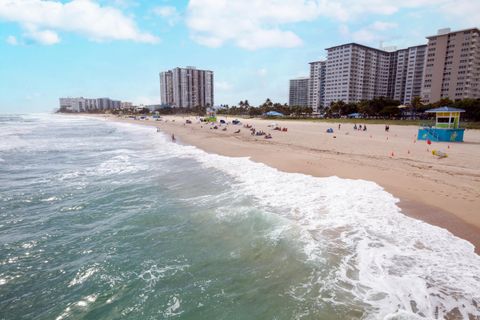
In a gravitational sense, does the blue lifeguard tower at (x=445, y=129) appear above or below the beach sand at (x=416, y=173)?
above

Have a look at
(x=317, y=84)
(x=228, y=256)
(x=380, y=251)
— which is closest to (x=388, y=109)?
(x=380, y=251)

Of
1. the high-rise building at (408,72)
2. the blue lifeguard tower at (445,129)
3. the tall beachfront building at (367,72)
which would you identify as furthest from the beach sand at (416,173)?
the tall beachfront building at (367,72)

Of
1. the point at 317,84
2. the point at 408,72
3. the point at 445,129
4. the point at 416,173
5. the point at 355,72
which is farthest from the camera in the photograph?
the point at 317,84

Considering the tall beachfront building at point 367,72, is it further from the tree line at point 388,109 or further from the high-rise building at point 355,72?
the tree line at point 388,109

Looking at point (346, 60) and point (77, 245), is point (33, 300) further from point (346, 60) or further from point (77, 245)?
point (346, 60)

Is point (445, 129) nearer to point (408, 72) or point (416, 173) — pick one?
point (416, 173)

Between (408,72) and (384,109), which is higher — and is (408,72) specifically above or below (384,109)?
above
